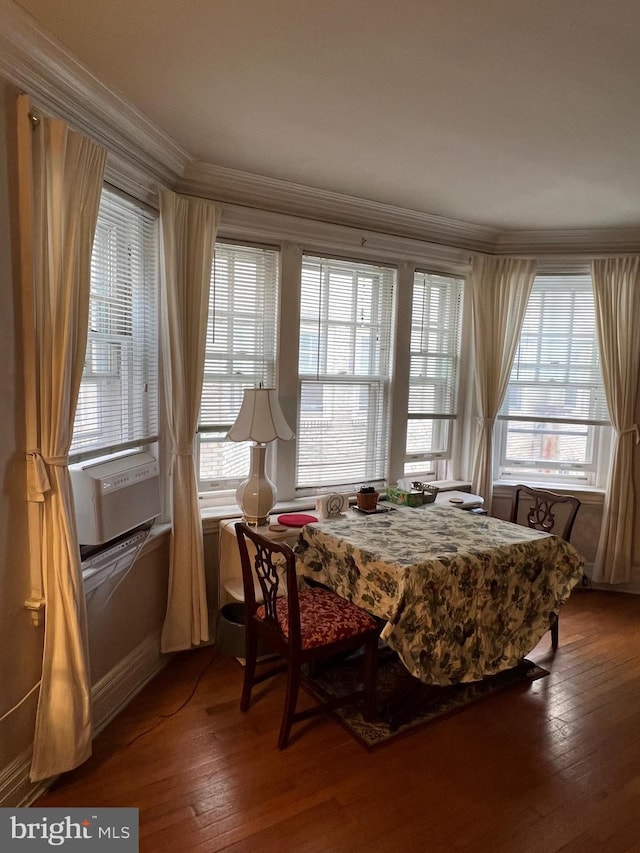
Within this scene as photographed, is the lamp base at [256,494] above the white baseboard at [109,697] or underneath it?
above

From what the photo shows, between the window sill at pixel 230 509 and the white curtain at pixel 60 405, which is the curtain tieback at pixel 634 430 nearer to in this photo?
the window sill at pixel 230 509

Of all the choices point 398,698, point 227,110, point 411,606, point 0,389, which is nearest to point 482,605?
point 411,606

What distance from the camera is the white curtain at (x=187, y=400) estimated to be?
2828 millimetres

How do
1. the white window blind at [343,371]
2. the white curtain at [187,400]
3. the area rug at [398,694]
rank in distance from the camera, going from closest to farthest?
the area rug at [398,694] → the white curtain at [187,400] → the white window blind at [343,371]

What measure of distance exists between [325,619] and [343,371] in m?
1.77

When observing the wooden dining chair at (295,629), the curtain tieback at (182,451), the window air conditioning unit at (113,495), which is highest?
the curtain tieback at (182,451)

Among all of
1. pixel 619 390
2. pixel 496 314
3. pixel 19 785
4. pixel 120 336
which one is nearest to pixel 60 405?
pixel 120 336

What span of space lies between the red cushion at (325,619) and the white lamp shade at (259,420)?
87 cm

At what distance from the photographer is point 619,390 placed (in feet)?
13.1

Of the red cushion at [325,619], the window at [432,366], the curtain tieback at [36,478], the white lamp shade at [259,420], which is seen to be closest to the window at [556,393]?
the window at [432,366]

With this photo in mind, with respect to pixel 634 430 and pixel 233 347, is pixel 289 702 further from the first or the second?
pixel 634 430

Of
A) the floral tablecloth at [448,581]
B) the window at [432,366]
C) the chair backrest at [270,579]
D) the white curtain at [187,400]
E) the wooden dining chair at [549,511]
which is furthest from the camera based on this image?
the window at [432,366]

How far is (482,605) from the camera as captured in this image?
2.51 m

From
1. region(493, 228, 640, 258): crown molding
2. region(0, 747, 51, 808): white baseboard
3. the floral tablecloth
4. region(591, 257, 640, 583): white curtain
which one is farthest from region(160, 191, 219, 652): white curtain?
region(591, 257, 640, 583): white curtain
